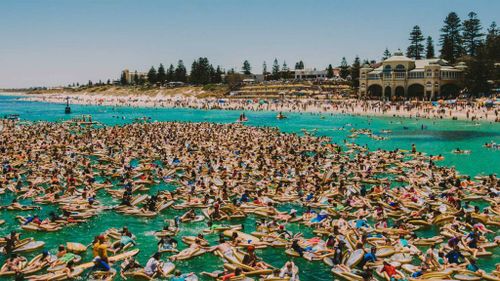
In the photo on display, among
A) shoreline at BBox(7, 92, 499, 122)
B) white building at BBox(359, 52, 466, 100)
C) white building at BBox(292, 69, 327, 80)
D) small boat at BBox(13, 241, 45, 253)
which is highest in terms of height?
white building at BBox(292, 69, 327, 80)

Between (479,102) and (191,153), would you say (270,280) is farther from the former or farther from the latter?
(479,102)

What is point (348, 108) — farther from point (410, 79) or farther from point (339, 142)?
point (339, 142)

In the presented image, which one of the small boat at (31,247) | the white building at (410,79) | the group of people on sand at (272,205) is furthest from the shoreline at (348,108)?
the small boat at (31,247)

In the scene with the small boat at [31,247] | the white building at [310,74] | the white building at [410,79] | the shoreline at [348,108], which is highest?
the white building at [310,74]

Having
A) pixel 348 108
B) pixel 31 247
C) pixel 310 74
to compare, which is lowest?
pixel 31 247

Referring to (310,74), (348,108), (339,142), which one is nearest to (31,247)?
(339,142)

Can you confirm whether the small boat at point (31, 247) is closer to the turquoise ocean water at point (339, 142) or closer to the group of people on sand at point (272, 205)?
the group of people on sand at point (272, 205)

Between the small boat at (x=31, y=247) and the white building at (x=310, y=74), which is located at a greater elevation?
the white building at (x=310, y=74)

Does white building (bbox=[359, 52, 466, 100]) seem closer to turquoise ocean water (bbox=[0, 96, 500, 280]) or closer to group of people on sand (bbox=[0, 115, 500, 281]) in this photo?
turquoise ocean water (bbox=[0, 96, 500, 280])

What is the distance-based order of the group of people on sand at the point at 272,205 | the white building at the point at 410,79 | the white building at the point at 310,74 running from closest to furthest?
the group of people on sand at the point at 272,205, the white building at the point at 410,79, the white building at the point at 310,74

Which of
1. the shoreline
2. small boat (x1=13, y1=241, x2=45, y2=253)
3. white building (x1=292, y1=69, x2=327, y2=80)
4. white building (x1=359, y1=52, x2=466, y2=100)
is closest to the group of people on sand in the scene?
small boat (x1=13, y1=241, x2=45, y2=253)
